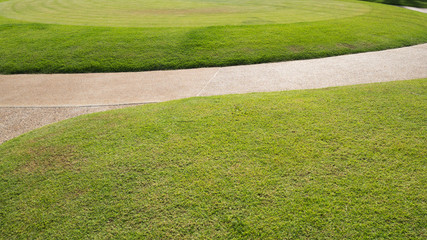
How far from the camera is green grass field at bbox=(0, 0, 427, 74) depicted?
30.6 ft

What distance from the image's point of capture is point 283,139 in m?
4.68

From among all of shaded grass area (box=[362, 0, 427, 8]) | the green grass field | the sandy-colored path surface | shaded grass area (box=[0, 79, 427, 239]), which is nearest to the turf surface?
the green grass field

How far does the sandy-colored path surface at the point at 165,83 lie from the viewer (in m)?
6.48

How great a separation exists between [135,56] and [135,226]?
23.9ft

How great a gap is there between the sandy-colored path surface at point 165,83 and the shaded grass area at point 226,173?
3.49 ft

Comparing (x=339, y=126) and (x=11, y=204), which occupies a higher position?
(x=339, y=126)

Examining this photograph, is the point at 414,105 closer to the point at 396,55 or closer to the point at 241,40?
the point at 396,55

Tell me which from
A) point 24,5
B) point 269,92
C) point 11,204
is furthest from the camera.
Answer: point 24,5

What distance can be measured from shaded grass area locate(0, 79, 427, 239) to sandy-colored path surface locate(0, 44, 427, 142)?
106 centimetres

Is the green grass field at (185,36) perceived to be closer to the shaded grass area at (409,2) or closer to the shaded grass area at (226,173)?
the shaded grass area at (226,173)

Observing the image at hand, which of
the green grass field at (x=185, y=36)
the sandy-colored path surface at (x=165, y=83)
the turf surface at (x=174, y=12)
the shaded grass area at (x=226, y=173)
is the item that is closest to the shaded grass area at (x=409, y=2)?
the turf surface at (x=174, y=12)

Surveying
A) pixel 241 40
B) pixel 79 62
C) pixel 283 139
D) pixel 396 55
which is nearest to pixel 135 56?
pixel 79 62

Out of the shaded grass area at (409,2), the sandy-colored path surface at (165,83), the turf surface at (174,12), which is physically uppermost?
the shaded grass area at (409,2)

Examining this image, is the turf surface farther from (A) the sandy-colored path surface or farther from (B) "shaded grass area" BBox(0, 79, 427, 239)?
(B) "shaded grass area" BBox(0, 79, 427, 239)
